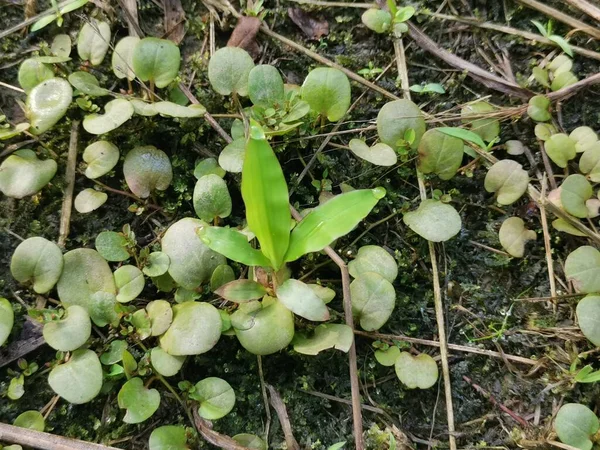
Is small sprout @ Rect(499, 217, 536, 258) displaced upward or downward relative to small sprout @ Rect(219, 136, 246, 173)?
downward

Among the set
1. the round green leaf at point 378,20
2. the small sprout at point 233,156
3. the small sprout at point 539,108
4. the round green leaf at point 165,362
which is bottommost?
the round green leaf at point 165,362

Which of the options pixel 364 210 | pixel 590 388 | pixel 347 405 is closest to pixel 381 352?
pixel 347 405

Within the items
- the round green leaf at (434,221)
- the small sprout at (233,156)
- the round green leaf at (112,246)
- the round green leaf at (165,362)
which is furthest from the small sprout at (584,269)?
the round green leaf at (112,246)

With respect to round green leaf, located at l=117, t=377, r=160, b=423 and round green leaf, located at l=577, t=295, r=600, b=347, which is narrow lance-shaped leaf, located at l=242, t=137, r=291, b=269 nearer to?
round green leaf, located at l=117, t=377, r=160, b=423

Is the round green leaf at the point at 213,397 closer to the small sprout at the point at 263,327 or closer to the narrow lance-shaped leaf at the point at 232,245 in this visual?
the small sprout at the point at 263,327

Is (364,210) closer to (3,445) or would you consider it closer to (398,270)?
(398,270)

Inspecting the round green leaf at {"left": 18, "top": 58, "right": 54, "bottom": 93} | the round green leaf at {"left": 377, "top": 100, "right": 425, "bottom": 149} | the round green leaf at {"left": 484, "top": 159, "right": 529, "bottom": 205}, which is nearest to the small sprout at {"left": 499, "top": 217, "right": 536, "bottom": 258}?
the round green leaf at {"left": 484, "top": 159, "right": 529, "bottom": 205}
